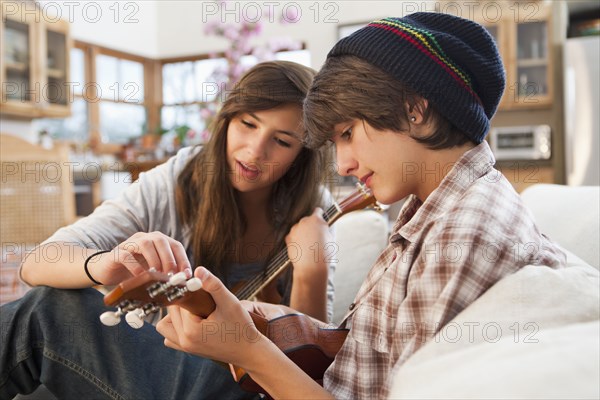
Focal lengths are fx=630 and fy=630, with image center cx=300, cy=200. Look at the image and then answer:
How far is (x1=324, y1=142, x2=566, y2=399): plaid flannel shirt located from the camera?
744 millimetres

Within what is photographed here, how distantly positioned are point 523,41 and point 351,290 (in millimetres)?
3426

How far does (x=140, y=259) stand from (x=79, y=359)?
28 centimetres

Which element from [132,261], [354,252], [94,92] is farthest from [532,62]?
[132,261]

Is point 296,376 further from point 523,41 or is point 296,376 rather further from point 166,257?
point 523,41

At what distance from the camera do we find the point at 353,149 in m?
0.95

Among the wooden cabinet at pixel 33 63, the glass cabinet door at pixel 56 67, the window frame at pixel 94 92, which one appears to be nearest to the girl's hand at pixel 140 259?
the wooden cabinet at pixel 33 63

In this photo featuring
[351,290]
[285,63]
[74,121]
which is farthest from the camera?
[74,121]

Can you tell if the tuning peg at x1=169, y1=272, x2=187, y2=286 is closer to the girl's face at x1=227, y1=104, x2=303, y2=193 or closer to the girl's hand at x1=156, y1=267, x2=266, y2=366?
the girl's hand at x1=156, y1=267, x2=266, y2=366

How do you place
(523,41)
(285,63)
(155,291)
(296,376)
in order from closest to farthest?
(155,291) < (296,376) < (285,63) < (523,41)

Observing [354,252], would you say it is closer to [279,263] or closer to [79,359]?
[279,263]

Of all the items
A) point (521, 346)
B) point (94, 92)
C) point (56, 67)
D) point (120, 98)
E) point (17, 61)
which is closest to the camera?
point (521, 346)

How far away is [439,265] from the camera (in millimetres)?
→ 760

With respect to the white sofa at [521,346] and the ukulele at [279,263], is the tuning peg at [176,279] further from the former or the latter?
the ukulele at [279,263]

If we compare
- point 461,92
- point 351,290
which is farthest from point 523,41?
point 461,92
